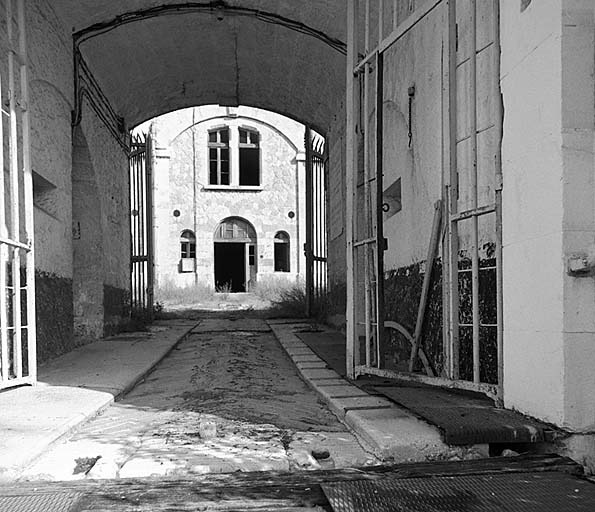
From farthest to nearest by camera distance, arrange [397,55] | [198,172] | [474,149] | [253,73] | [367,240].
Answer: [198,172]
[253,73]
[397,55]
[367,240]
[474,149]

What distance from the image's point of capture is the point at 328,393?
4855 mm

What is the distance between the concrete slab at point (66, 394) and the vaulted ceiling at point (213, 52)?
4.00 m

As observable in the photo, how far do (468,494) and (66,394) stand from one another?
3378 millimetres

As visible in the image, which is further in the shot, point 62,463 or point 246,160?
point 246,160

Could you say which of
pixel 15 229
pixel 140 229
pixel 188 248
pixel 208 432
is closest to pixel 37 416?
pixel 208 432

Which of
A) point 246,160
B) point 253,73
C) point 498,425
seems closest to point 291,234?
point 246,160

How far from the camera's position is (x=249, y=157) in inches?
1051

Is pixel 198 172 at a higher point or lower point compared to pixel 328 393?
higher

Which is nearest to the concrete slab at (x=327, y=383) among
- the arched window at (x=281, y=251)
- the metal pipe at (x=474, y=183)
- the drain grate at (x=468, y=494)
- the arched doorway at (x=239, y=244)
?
the metal pipe at (x=474, y=183)

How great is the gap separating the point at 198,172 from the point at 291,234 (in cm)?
456

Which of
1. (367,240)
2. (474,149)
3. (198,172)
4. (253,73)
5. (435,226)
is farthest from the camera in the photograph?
(198,172)

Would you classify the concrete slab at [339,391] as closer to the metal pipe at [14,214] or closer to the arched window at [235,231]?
the metal pipe at [14,214]

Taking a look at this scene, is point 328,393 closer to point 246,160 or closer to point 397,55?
point 397,55

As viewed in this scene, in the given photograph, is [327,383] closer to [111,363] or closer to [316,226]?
[111,363]
